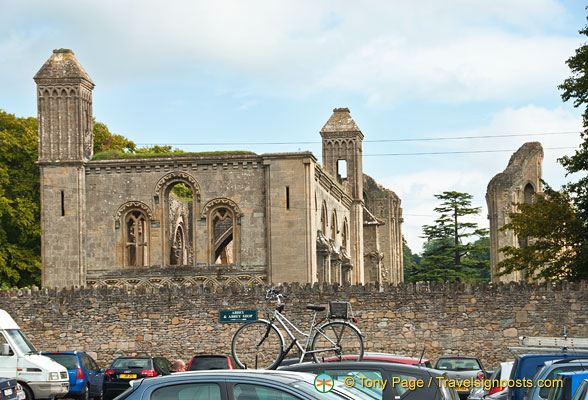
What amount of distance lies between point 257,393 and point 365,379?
340 cm

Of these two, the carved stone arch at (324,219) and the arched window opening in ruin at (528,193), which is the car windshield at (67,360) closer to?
the carved stone arch at (324,219)

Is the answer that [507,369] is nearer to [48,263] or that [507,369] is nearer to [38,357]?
[38,357]

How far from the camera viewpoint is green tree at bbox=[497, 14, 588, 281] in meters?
34.7

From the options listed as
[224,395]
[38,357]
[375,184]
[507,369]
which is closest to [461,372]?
[507,369]

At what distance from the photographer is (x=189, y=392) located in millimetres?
10008

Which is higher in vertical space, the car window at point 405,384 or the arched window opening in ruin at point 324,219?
the arched window opening in ruin at point 324,219

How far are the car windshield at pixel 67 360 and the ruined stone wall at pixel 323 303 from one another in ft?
20.5

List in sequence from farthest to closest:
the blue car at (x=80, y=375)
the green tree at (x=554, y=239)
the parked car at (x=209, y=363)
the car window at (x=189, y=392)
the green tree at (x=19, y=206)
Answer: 1. the green tree at (x=19, y=206)
2. the green tree at (x=554, y=239)
3. the blue car at (x=80, y=375)
4. the parked car at (x=209, y=363)
5. the car window at (x=189, y=392)

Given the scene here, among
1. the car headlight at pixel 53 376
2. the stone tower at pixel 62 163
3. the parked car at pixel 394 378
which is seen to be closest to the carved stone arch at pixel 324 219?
the stone tower at pixel 62 163

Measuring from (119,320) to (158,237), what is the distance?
11.4 metres

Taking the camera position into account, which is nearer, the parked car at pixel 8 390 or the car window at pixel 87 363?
the parked car at pixel 8 390

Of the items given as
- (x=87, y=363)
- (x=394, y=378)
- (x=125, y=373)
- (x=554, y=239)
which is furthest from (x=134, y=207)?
(x=394, y=378)

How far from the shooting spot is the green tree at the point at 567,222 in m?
→ 34.7

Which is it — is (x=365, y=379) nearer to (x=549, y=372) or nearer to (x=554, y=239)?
(x=549, y=372)
